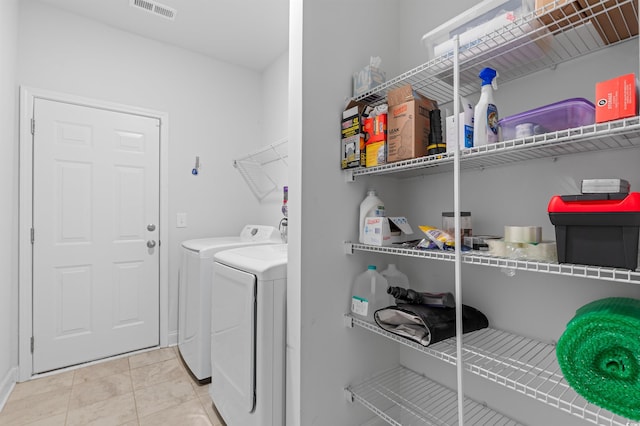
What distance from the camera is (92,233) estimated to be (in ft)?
8.24

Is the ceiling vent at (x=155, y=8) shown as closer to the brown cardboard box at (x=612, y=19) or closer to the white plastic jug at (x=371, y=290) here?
the white plastic jug at (x=371, y=290)

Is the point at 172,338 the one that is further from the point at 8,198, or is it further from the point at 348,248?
the point at 348,248

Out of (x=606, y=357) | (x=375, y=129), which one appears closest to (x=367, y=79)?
(x=375, y=129)

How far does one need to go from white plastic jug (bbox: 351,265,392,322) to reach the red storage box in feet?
2.54

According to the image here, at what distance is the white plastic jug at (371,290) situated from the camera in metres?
1.47

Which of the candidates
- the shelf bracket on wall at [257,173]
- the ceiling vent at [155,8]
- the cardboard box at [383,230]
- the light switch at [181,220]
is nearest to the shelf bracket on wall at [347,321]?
the cardboard box at [383,230]

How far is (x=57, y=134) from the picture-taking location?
94.2 inches

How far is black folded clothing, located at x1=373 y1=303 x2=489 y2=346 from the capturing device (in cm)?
114

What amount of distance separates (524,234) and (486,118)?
391mm

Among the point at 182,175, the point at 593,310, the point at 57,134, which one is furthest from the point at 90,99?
the point at 593,310

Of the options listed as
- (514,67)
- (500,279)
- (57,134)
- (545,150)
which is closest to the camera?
(545,150)

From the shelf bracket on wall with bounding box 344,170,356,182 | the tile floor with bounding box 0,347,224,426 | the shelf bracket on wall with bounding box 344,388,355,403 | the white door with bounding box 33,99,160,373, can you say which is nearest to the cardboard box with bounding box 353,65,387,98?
the shelf bracket on wall with bounding box 344,170,356,182

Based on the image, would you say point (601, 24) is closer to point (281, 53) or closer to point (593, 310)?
point (593, 310)

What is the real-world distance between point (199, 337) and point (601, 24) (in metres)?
2.48
